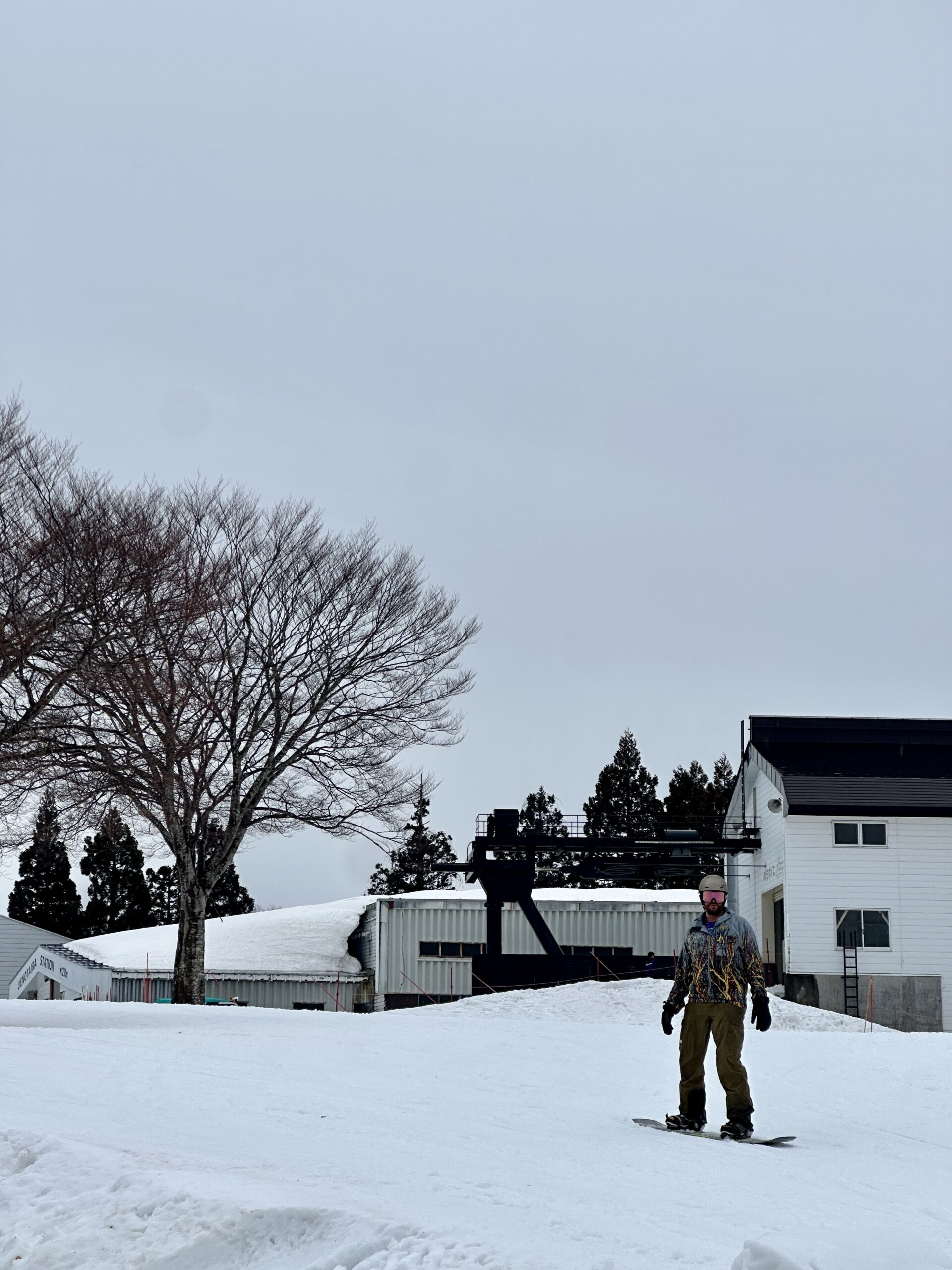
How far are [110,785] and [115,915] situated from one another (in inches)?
2051

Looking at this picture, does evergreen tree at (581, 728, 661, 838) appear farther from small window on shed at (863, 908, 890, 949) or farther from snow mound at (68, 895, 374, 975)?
small window on shed at (863, 908, 890, 949)

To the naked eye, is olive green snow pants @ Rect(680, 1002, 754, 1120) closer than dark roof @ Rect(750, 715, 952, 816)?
Yes

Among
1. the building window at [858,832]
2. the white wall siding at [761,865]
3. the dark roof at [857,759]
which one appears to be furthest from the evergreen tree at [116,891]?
the building window at [858,832]

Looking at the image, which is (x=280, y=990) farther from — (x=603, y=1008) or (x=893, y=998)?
(x=893, y=998)

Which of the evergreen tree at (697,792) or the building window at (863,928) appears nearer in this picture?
the building window at (863,928)

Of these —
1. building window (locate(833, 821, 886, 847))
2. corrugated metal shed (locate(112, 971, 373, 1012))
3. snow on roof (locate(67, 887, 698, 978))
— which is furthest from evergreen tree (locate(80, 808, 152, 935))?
building window (locate(833, 821, 886, 847))

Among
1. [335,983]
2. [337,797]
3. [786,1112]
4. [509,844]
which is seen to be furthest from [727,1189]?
[335,983]

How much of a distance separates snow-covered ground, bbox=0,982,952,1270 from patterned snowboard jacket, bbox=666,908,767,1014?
3.23 feet

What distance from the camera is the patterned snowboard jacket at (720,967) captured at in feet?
30.2

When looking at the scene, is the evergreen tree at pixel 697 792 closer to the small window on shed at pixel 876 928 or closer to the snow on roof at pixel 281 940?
the snow on roof at pixel 281 940

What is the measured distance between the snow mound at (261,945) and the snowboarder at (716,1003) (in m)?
34.4

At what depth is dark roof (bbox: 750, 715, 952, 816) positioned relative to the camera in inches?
1288

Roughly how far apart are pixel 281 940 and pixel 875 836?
72.5ft

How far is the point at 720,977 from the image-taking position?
923 cm
